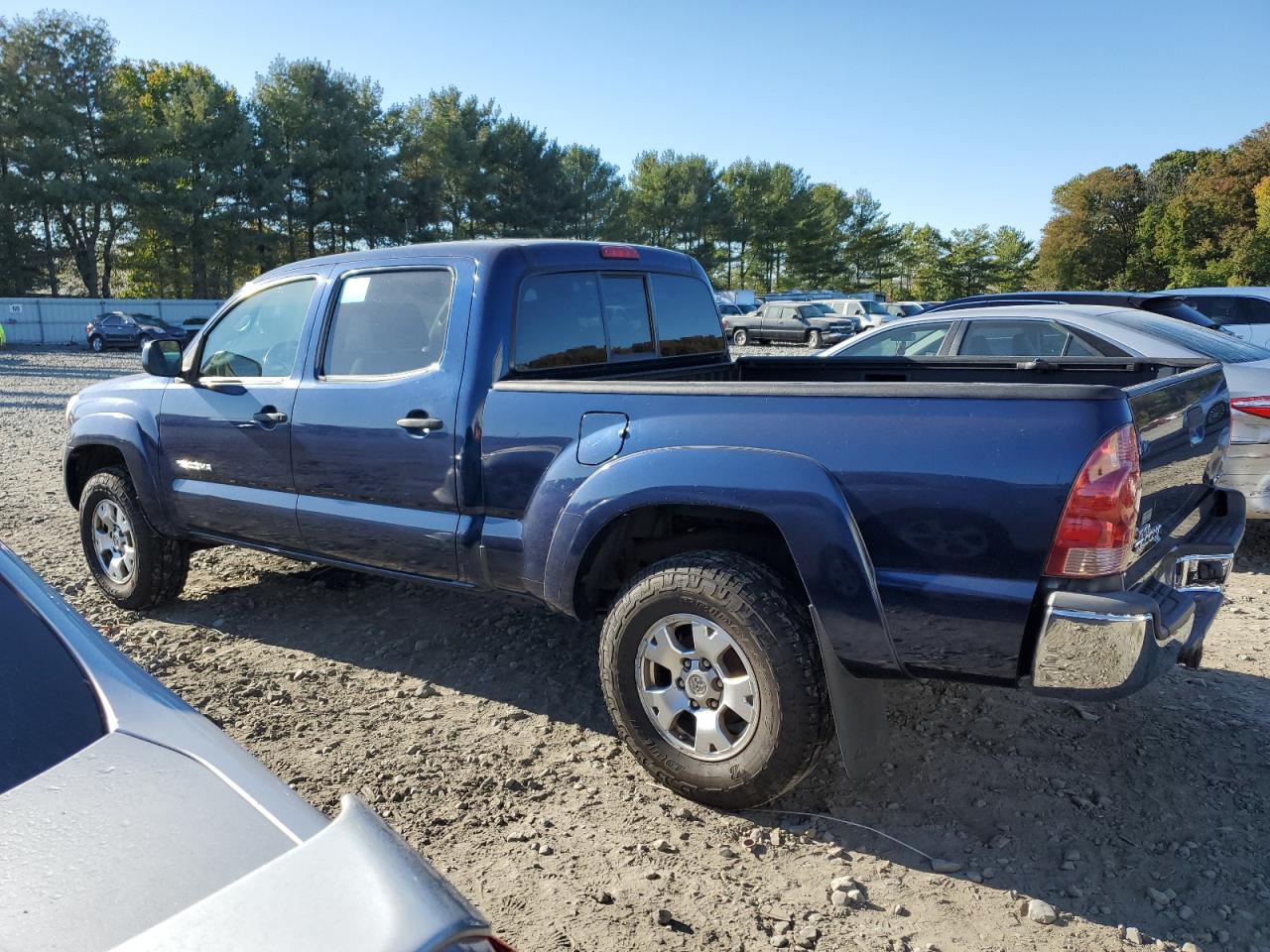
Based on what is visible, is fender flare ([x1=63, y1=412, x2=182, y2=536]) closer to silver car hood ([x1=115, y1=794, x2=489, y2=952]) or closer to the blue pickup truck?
the blue pickup truck

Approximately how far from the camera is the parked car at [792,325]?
33.3 meters

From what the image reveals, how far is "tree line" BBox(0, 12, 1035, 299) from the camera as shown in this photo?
41.9 metres

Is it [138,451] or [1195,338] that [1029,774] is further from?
[138,451]

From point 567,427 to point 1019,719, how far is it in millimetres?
2209

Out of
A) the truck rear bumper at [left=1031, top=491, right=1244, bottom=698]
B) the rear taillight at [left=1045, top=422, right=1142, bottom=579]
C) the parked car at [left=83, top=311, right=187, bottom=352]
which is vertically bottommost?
→ the truck rear bumper at [left=1031, top=491, right=1244, bottom=698]

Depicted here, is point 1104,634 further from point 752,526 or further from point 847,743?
point 752,526

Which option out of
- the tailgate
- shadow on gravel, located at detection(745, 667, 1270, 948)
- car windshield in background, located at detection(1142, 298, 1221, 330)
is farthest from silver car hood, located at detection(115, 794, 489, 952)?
car windshield in background, located at detection(1142, 298, 1221, 330)

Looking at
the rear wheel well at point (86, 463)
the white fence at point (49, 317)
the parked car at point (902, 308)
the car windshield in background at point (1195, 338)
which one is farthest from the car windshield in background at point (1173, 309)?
the white fence at point (49, 317)

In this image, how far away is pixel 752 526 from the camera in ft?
10.6

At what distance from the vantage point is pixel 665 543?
3.39m

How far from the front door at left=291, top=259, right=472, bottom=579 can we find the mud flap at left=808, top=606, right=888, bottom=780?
1.58 m

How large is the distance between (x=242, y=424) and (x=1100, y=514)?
12.1 feet

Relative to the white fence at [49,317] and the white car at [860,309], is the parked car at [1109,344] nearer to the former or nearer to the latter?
the white car at [860,309]

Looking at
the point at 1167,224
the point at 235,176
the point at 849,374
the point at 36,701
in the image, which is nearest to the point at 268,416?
the point at 36,701
